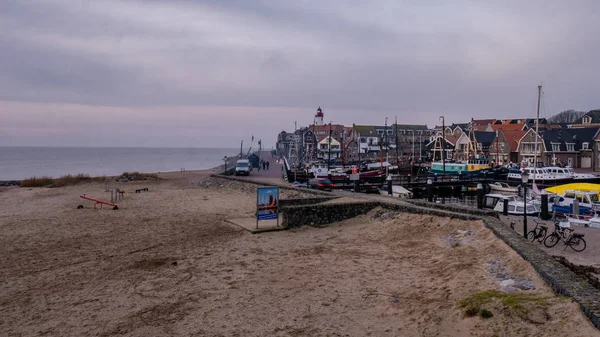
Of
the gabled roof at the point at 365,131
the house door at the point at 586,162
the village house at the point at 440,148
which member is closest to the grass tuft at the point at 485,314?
the house door at the point at 586,162

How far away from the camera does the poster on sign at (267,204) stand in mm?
19250

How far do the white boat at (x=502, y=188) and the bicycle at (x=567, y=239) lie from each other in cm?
3306

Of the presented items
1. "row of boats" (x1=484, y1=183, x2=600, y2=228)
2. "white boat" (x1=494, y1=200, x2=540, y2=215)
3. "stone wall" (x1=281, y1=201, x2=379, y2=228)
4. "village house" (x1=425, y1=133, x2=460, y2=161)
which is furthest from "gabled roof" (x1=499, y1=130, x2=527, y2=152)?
"stone wall" (x1=281, y1=201, x2=379, y2=228)

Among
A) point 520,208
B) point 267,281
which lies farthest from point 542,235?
point 520,208

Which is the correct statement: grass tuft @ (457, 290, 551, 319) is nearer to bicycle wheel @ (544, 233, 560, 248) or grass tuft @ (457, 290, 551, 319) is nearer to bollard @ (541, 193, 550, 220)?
bicycle wheel @ (544, 233, 560, 248)

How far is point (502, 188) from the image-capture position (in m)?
50.9

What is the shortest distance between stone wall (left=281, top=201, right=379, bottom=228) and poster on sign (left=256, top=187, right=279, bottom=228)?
0.52m

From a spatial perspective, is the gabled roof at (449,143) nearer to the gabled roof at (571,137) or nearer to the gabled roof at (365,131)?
the gabled roof at (571,137)

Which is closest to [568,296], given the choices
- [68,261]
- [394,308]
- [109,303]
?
[394,308]

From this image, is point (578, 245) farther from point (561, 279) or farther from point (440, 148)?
point (440, 148)

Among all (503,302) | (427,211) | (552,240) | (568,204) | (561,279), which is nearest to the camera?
(503,302)

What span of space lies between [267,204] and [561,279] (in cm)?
1289

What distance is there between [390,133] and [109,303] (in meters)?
117

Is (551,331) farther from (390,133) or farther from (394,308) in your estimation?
(390,133)
